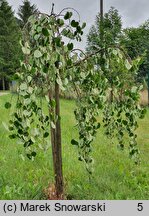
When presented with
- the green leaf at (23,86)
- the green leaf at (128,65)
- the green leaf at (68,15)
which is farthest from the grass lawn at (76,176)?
the green leaf at (68,15)

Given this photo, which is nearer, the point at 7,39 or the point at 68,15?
the point at 68,15

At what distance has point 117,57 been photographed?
9.23ft

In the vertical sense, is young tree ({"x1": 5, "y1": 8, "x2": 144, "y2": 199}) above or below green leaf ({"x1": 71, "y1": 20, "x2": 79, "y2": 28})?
below

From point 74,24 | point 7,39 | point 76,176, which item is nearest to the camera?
point 74,24

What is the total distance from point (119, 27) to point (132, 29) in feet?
2.56

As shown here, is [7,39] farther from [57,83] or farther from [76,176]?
[57,83]

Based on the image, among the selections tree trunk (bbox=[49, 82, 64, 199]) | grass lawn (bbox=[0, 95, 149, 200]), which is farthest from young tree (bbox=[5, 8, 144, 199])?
grass lawn (bbox=[0, 95, 149, 200])

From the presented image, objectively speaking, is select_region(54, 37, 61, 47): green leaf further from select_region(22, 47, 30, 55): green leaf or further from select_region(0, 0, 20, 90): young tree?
select_region(0, 0, 20, 90): young tree

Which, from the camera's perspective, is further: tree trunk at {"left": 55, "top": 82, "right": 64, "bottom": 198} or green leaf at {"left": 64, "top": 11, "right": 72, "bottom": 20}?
tree trunk at {"left": 55, "top": 82, "right": 64, "bottom": 198}

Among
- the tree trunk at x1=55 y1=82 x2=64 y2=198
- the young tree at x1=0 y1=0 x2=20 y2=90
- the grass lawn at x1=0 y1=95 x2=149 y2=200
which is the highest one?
the young tree at x1=0 y1=0 x2=20 y2=90

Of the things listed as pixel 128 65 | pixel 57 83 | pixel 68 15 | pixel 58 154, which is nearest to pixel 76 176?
pixel 58 154

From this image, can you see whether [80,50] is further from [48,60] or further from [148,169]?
[148,169]

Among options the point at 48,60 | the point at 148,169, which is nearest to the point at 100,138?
the point at 148,169

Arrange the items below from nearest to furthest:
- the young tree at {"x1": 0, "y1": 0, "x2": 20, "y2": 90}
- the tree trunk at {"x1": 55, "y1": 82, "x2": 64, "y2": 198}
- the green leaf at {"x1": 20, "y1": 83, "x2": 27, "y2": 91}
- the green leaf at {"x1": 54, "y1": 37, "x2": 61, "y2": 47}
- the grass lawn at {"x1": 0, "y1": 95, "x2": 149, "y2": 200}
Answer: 1. the green leaf at {"x1": 20, "y1": 83, "x2": 27, "y2": 91}
2. the green leaf at {"x1": 54, "y1": 37, "x2": 61, "y2": 47}
3. the tree trunk at {"x1": 55, "y1": 82, "x2": 64, "y2": 198}
4. the grass lawn at {"x1": 0, "y1": 95, "x2": 149, "y2": 200}
5. the young tree at {"x1": 0, "y1": 0, "x2": 20, "y2": 90}
